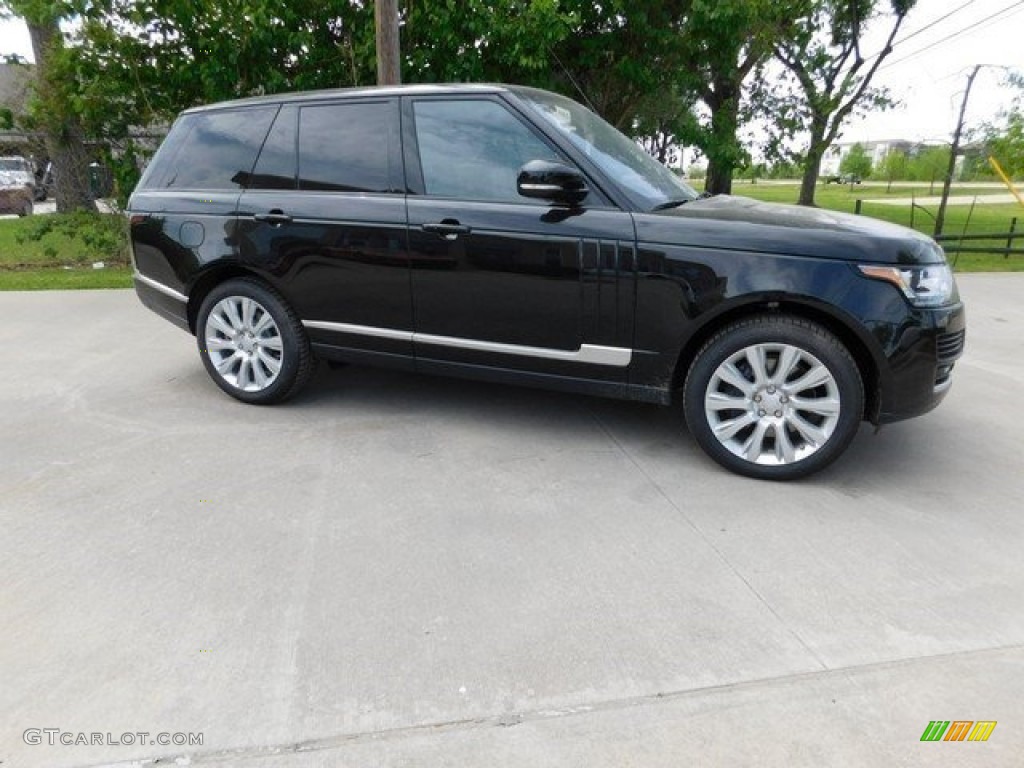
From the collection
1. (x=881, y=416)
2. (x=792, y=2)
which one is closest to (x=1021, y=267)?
(x=792, y=2)

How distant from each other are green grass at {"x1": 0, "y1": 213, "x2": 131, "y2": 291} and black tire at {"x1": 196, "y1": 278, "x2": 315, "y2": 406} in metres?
5.17

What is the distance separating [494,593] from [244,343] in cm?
276

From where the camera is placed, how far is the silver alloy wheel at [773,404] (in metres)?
3.36

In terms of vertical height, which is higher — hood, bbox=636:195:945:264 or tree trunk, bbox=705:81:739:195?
tree trunk, bbox=705:81:739:195

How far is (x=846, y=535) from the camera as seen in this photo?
2996 mm

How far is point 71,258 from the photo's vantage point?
1117cm

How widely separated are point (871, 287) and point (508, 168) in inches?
73.8

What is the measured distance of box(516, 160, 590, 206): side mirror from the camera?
11.2ft

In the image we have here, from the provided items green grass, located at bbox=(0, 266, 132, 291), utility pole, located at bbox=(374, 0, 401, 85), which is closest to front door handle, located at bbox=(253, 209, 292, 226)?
utility pole, located at bbox=(374, 0, 401, 85)

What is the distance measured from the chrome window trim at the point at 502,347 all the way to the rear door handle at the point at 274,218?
61 centimetres

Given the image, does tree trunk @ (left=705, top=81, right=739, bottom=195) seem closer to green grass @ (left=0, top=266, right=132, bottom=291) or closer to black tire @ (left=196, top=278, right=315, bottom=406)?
black tire @ (left=196, top=278, right=315, bottom=406)

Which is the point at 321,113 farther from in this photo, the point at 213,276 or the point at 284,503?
the point at 284,503

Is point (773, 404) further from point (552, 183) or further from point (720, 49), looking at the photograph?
point (720, 49)

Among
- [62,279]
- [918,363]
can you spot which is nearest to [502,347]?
[918,363]
